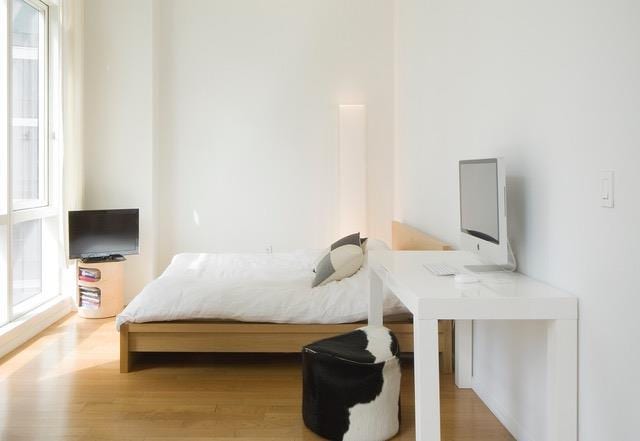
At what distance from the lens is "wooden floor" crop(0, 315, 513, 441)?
314 centimetres

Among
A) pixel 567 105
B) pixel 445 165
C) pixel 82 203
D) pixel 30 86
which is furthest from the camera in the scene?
pixel 82 203

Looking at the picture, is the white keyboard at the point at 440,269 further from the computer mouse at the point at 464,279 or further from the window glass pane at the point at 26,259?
the window glass pane at the point at 26,259

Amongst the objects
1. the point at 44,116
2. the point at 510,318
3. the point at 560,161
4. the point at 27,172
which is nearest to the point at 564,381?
the point at 510,318

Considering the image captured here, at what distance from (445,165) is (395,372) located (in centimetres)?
186

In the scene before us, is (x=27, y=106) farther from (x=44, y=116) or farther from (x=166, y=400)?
(x=166, y=400)

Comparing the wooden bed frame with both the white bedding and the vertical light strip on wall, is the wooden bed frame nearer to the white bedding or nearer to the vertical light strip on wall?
the white bedding

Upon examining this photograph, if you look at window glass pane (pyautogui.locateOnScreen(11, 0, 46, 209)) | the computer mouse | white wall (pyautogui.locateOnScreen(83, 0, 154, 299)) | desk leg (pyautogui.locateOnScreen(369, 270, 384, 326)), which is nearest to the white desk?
the computer mouse

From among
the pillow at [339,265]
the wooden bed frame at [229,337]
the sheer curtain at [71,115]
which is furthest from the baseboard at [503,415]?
the sheer curtain at [71,115]

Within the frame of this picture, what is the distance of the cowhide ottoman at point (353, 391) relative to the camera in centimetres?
300

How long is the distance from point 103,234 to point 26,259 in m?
0.70

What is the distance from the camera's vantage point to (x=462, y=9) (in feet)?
13.4

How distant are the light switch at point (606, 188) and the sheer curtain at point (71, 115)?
4731mm

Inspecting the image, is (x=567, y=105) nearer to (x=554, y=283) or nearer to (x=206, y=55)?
(x=554, y=283)

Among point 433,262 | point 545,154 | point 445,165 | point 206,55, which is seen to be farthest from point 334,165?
point 545,154
